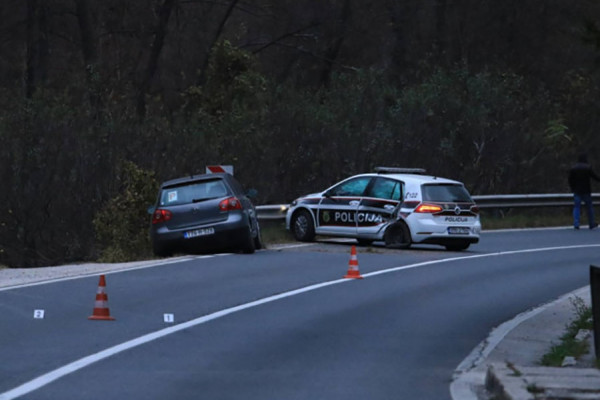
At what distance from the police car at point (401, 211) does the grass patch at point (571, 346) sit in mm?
10559

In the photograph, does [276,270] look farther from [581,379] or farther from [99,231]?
[581,379]

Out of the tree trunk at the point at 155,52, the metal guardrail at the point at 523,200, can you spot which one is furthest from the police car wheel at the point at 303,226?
the tree trunk at the point at 155,52

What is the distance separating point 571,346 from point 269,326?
130 inches

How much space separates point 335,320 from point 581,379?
5.46m

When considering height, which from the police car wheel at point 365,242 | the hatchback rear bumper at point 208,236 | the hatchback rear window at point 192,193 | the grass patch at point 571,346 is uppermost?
the hatchback rear window at point 192,193

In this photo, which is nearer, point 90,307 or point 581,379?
point 581,379

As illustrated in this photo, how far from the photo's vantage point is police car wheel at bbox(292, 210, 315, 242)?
1094 inches

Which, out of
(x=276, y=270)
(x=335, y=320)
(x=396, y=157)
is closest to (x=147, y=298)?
(x=335, y=320)

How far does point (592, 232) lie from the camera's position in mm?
32812

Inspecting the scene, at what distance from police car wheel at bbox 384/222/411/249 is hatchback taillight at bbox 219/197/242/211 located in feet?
11.9

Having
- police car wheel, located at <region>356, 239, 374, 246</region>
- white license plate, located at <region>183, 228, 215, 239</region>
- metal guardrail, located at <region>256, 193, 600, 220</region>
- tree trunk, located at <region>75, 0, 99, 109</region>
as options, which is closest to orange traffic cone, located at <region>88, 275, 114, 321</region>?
white license plate, located at <region>183, 228, 215, 239</region>

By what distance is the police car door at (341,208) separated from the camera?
87.7ft

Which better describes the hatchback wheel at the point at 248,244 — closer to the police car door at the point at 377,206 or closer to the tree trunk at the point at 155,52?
the police car door at the point at 377,206

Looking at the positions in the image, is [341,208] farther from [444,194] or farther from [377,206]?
[444,194]
